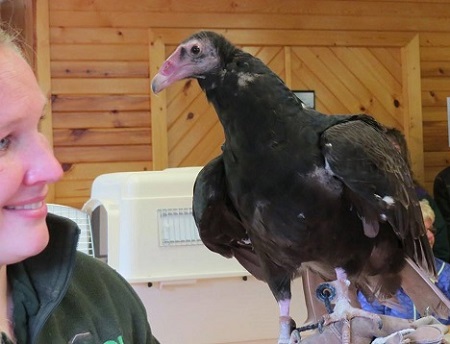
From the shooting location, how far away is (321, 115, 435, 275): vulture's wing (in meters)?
1.08

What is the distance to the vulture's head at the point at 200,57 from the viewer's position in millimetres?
1128

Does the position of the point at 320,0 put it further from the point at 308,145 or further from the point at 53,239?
the point at 53,239

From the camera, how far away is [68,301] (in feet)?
3.26

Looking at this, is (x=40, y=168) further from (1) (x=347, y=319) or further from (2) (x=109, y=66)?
(2) (x=109, y=66)

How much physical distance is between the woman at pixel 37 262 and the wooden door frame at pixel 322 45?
2387 millimetres

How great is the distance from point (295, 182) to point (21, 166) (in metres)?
0.47

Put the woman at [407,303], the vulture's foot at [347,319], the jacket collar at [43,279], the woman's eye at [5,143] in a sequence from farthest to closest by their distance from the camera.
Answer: the woman at [407,303]
the vulture's foot at [347,319]
the jacket collar at [43,279]
the woman's eye at [5,143]

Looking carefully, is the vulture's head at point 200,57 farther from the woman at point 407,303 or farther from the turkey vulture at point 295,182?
the woman at point 407,303

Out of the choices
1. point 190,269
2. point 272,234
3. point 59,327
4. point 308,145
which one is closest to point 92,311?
point 59,327

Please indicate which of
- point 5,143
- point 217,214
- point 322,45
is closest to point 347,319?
point 217,214

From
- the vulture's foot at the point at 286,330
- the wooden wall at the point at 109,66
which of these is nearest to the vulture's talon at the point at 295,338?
the vulture's foot at the point at 286,330

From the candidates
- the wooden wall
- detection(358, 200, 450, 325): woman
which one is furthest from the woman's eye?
the wooden wall

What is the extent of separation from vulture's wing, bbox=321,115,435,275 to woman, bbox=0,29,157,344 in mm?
411

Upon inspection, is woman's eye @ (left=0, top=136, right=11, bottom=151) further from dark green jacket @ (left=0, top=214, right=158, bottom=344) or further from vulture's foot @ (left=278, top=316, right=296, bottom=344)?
vulture's foot @ (left=278, top=316, right=296, bottom=344)
